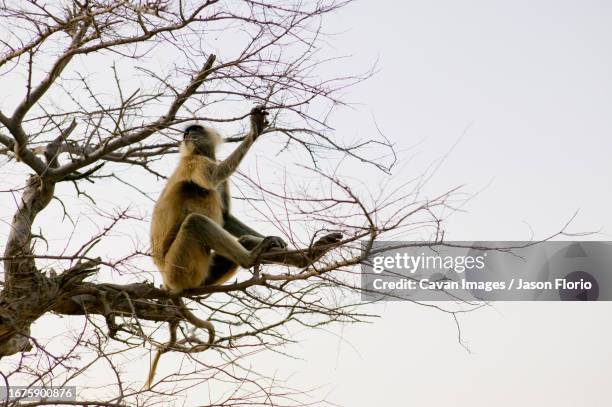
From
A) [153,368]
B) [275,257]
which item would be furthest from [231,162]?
[153,368]

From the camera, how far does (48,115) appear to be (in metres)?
7.42

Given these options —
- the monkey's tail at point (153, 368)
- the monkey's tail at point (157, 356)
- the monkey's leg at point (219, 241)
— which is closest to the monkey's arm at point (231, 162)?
the monkey's leg at point (219, 241)

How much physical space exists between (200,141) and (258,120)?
5.20 feet

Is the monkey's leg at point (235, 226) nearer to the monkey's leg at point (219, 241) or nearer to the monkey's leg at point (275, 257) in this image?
the monkey's leg at point (275, 257)

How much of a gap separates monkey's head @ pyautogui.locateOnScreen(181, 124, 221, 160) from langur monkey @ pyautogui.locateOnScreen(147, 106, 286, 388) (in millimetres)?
10

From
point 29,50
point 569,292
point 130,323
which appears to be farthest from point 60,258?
point 569,292

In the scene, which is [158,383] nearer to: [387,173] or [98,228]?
[98,228]

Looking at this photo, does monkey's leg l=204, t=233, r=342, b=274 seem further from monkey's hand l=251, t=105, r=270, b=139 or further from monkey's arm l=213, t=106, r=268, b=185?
monkey's hand l=251, t=105, r=270, b=139

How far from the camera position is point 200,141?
8008 millimetres

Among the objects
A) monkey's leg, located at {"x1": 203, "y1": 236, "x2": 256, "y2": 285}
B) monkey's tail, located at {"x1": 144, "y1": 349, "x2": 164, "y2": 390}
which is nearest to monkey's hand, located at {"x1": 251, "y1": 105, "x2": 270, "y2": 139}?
monkey's leg, located at {"x1": 203, "y1": 236, "x2": 256, "y2": 285}

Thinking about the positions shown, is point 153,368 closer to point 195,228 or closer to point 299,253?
point 195,228

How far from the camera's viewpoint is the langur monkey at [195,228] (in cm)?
659

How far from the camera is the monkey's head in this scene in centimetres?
782

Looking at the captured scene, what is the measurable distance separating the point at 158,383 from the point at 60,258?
1.27 m
